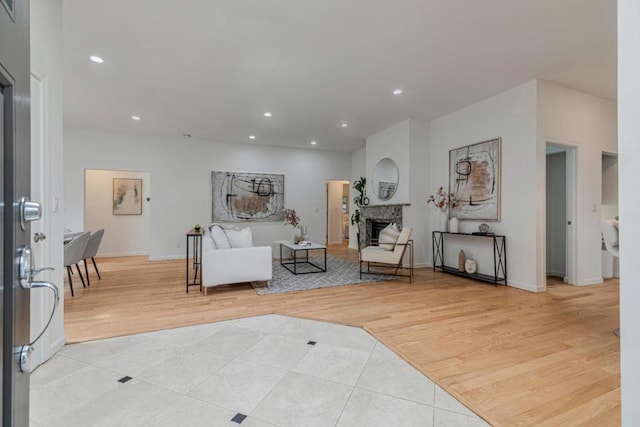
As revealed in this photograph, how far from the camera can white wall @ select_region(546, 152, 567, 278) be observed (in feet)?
15.1

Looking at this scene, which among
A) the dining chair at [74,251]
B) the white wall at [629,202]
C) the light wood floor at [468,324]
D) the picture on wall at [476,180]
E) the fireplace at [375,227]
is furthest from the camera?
the fireplace at [375,227]

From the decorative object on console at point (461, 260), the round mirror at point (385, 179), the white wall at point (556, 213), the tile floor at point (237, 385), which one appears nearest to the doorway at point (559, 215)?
the white wall at point (556, 213)

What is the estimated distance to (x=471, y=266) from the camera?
4.50 meters

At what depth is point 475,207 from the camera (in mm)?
4539

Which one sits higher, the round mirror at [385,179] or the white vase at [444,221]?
the round mirror at [385,179]

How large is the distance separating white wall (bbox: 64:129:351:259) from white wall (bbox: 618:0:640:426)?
667 cm

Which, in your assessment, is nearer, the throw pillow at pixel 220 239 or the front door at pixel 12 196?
the front door at pixel 12 196

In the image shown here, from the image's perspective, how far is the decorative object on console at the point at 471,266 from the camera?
4.48m

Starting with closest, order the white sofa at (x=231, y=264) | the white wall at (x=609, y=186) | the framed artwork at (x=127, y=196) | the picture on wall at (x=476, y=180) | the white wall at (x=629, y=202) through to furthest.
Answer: the white wall at (x=629, y=202) → the white sofa at (x=231, y=264) → the picture on wall at (x=476, y=180) → the white wall at (x=609, y=186) → the framed artwork at (x=127, y=196)

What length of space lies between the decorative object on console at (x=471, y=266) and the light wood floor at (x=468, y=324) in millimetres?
185

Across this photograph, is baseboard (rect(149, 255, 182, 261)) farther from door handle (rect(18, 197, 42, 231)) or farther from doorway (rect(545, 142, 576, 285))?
doorway (rect(545, 142, 576, 285))

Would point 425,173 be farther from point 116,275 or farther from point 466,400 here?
point 116,275

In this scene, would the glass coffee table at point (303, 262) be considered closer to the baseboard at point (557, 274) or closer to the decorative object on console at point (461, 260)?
the decorative object on console at point (461, 260)

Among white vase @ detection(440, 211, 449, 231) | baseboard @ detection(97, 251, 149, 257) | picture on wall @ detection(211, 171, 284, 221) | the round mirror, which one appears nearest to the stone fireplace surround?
the round mirror
